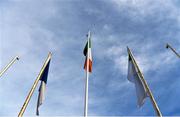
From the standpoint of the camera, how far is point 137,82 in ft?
102

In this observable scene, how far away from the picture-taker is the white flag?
29.6m

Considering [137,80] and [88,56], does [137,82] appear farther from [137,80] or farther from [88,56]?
[88,56]

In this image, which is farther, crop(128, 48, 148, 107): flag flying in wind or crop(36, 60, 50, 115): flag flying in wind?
crop(36, 60, 50, 115): flag flying in wind

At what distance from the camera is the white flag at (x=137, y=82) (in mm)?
29617

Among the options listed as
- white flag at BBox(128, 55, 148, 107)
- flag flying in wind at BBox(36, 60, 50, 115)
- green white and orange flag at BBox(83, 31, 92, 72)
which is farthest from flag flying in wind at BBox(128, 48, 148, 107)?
flag flying in wind at BBox(36, 60, 50, 115)

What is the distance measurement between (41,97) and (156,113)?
10980 millimetres

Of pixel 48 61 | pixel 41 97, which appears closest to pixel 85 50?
pixel 48 61

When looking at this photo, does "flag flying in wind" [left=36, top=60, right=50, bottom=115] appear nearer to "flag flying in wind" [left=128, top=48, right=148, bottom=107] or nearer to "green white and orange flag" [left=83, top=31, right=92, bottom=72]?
"green white and orange flag" [left=83, top=31, right=92, bottom=72]

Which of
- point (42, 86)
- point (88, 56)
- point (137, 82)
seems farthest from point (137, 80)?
point (42, 86)

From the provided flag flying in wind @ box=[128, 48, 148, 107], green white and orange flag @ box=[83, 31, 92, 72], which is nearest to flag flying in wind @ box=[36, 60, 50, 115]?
green white and orange flag @ box=[83, 31, 92, 72]

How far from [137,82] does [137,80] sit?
0.22 metres

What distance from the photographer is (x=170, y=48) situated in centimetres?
3534

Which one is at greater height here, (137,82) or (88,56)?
(88,56)

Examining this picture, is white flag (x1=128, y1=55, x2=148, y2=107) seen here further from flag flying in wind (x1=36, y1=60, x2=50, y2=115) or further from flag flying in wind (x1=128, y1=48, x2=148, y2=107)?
flag flying in wind (x1=36, y1=60, x2=50, y2=115)
